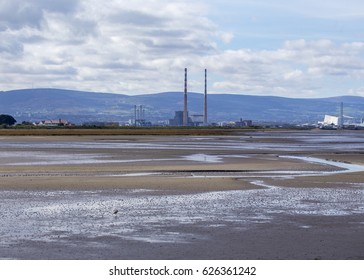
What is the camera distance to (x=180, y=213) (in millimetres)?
17594

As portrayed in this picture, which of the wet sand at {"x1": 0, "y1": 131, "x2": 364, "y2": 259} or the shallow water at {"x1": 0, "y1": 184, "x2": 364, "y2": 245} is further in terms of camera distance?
the shallow water at {"x1": 0, "y1": 184, "x2": 364, "y2": 245}

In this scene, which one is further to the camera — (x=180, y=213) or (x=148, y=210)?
(x=148, y=210)

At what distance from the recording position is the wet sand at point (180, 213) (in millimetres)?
13320

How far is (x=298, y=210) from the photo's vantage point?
18.3 metres

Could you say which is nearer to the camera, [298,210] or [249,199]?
[298,210]

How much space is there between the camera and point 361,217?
17.2 meters

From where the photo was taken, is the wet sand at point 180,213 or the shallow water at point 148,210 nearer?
the wet sand at point 180,213

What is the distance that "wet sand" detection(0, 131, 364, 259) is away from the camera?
1332 cm
